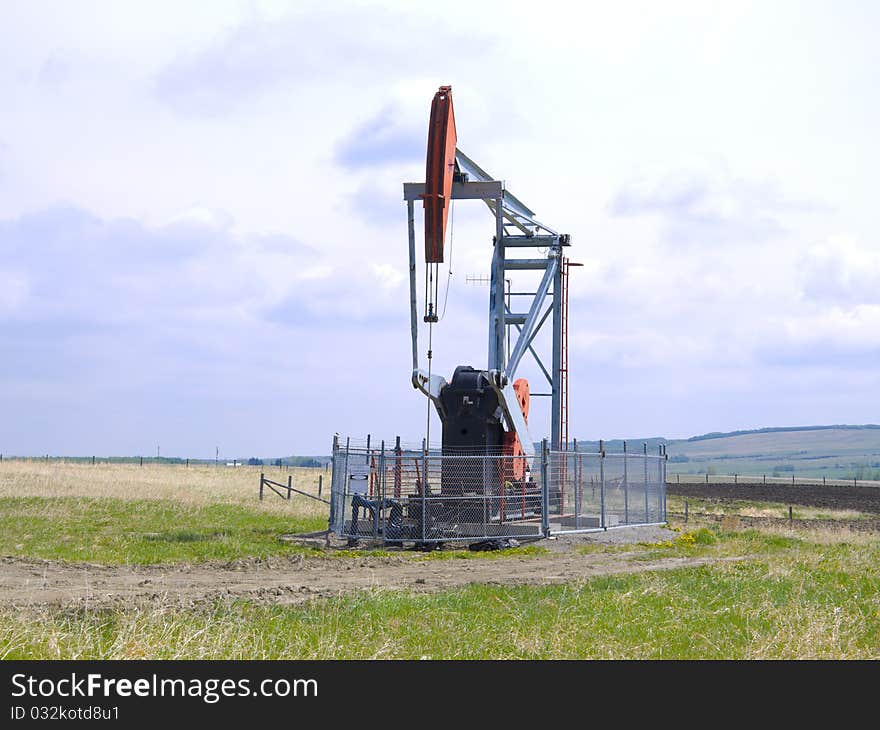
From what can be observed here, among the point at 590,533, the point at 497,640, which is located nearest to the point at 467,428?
the point at 590,533

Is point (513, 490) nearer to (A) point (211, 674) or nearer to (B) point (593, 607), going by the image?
(B) point (593, 607)

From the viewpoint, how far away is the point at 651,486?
25609 millimetres

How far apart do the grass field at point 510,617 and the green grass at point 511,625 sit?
0.02 metres

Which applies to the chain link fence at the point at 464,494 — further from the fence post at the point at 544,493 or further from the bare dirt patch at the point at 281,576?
the bare dirt patch at the point at 281,576

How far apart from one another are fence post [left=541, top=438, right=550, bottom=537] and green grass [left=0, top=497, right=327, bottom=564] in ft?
16.5

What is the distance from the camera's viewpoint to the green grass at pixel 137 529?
18734 millimetres

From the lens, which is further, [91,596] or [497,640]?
[91,596]

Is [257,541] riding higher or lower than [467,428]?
lower

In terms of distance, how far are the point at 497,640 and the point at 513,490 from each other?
11.9 meters

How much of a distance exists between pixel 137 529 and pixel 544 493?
30.1 ft

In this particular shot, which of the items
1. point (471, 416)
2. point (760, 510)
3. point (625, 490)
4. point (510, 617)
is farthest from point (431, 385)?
point (760, 510)

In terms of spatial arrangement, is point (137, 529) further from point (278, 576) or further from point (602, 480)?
point (602, 480)

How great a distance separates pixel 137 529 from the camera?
23344 millimetres

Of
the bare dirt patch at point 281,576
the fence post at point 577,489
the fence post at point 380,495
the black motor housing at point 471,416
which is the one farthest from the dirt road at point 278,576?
the black motor housing at point 471,416
